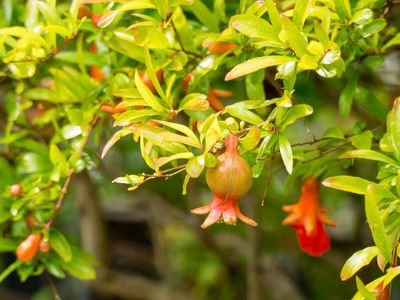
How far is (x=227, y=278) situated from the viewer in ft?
6.74

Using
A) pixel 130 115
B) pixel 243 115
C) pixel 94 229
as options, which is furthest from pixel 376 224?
pixel 94 229

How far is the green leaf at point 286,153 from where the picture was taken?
2.28 feet

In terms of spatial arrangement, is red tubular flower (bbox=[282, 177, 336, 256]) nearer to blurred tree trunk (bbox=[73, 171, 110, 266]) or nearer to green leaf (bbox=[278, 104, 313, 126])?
green leaf (bbox=[278, 104, 313, 126])

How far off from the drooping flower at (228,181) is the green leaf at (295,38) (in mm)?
104

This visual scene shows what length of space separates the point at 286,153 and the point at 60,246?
1.30 ft

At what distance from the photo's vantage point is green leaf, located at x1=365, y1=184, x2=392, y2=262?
63 centimetres

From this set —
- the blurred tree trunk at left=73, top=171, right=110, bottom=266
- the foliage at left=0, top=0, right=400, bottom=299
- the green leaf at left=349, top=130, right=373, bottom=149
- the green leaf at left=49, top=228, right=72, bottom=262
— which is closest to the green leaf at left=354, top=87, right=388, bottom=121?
the foliage at left=0, top=0, right=400, bottom=299

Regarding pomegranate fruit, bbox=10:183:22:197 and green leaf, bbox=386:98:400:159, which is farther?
pomegranate fruit, bbox=10:183:22:197

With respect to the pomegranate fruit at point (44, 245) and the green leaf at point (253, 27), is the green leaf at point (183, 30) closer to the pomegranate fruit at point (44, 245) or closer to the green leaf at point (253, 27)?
the green leaf at point (253, 27)

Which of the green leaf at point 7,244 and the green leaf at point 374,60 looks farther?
the green leaf at point 7,244

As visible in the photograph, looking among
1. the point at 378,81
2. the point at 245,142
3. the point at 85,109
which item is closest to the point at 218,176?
the point at 245,142

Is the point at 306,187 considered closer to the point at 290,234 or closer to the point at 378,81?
the point at 378,81

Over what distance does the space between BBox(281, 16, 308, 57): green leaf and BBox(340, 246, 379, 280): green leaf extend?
0.20 metres

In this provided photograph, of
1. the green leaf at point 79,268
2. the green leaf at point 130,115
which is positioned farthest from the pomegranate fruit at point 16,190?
the green leaf at point 130,115
